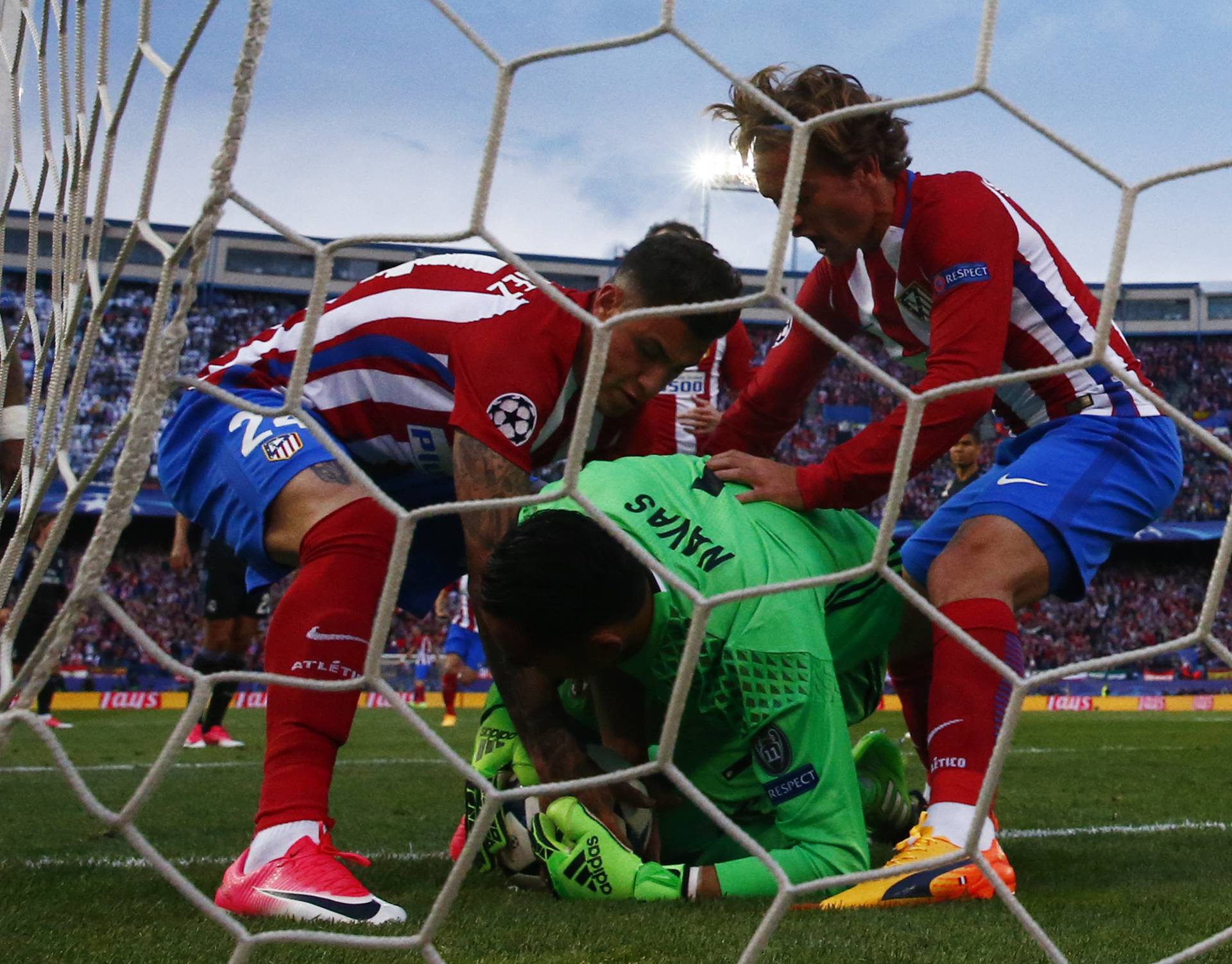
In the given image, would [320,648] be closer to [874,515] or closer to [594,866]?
[594,866]

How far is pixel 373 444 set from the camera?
7.81ft

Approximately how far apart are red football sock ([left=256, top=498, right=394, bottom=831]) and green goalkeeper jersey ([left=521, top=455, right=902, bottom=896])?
12.4 inches

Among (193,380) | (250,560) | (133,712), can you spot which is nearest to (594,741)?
(250,560)

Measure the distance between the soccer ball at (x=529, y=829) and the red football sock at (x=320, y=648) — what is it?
315mm

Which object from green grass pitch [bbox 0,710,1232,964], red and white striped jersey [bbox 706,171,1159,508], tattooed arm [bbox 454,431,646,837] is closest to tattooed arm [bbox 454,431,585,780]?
tattooed arm [bbox 454,431,646,837]

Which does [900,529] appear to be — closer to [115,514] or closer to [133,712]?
[133,712]

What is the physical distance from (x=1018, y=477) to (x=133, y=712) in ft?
37.4

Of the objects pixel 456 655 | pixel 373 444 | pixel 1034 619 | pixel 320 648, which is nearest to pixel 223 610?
pixel 456 655

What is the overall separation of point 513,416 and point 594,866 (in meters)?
0.72

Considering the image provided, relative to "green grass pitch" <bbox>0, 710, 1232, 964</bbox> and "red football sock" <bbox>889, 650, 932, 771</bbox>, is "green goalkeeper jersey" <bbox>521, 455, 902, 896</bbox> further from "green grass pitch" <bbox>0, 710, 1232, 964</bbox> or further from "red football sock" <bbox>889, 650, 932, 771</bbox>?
"red football sock" <bbox>889, 650, 932, 771</bbox>

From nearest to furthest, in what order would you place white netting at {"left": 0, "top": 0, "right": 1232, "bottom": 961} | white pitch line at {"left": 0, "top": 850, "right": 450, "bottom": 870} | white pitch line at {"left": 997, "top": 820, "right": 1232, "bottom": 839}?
white netting at {"left": 0, "top": 0, "right": 1232, "bottom": 961}
white pitch line at {"left": 0, "top": 850, "right": 450, "bottom": 870}
white pitch line at {"left": 997, "top": 820, "right": 1232, "bottom": 839}

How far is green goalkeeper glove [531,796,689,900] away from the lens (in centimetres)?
178

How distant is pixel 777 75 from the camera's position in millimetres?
2197

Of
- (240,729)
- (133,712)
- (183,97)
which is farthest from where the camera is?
(133,712)
